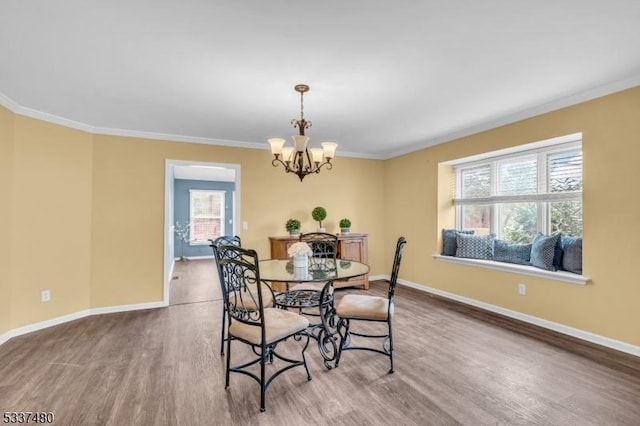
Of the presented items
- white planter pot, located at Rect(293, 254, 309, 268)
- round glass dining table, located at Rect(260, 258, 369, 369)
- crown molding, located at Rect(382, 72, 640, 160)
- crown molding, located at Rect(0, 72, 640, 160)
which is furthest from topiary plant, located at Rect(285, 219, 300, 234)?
crown molding, located at Rect(382, 72, 640, 160)

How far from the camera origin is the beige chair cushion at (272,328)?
207 cm

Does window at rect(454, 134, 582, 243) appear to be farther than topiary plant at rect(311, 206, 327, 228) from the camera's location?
No

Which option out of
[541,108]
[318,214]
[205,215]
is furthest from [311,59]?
[205,215]

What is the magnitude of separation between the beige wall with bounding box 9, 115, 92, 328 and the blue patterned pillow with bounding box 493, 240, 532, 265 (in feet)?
17.4

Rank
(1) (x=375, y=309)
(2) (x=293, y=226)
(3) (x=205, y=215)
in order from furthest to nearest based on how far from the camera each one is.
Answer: (3) (x=205, y=215) < (2) (x=293, y=226) < (1) (x=375, y=309)

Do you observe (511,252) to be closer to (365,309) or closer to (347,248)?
(347,248)

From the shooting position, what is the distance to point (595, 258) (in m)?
2.99

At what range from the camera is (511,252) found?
13.0 feet

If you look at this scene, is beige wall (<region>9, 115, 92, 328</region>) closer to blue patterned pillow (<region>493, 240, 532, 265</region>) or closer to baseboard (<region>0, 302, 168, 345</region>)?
baseboard (<region>0, 302, 168, 345</region>)

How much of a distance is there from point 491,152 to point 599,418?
2960 mm

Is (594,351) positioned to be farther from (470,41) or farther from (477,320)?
(470,41)

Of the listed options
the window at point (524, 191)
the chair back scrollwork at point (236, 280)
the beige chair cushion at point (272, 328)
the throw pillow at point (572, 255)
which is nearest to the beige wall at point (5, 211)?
the chair back scrollwork at point (236, 280)

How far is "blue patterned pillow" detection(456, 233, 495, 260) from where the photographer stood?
167 inches

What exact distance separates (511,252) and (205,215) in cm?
796
